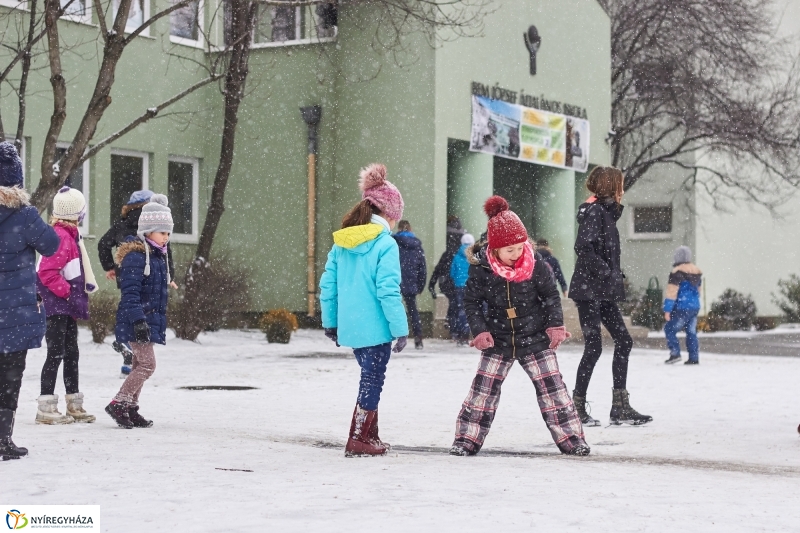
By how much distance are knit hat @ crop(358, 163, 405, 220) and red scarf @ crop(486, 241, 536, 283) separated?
0.60 meters

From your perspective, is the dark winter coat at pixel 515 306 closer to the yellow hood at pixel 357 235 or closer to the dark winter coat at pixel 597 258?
the yellow hood at pixel 357 235

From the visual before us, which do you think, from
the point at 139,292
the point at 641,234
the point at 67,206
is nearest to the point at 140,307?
the point at 139,292

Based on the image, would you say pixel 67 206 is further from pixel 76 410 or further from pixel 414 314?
pixel 414 314

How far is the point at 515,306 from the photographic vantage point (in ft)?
25.9

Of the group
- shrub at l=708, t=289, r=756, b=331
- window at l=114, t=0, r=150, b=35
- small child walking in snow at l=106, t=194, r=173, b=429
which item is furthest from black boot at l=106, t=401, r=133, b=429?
shrub at l=708, t=289, r=756, b=331

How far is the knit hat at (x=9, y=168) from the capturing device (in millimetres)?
7434

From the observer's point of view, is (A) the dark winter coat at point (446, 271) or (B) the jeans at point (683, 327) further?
(A) the dark winter coat at point (446, 271)

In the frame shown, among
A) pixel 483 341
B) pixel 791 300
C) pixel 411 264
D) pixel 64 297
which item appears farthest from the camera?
pixel 791 300

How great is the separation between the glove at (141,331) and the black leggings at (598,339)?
2972 millimetres

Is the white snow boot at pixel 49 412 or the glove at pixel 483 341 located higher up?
the glove at pixel 483 341

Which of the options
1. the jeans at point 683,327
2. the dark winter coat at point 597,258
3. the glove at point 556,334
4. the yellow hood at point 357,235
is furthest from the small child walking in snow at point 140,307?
the jeans at point 683,327

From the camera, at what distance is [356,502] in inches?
233

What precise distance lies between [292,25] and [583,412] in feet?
51.9

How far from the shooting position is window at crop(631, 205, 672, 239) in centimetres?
3416
